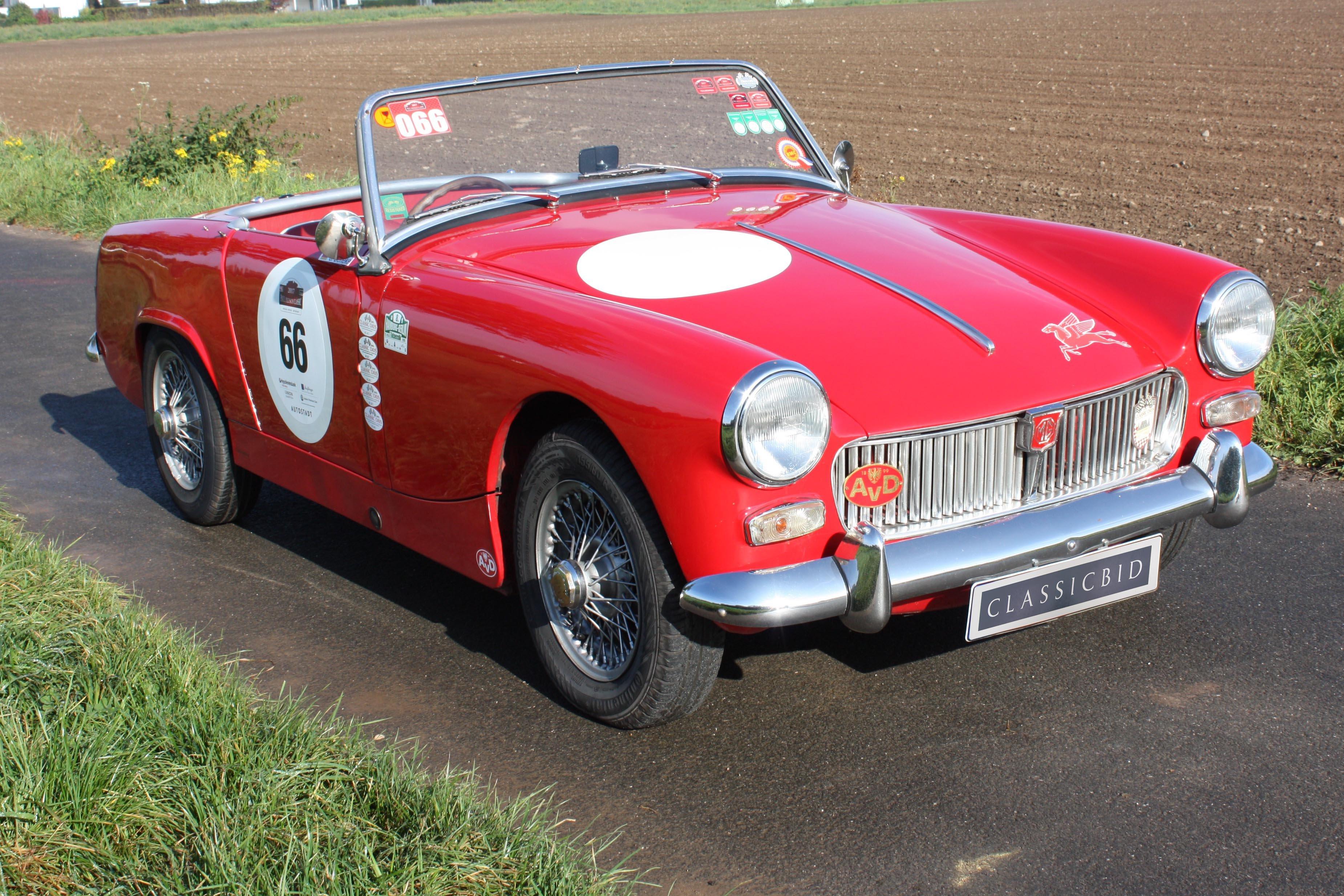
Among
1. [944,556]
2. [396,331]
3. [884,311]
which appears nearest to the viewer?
[944,556]

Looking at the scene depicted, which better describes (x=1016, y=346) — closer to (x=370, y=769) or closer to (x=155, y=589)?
(x=370, y=769)

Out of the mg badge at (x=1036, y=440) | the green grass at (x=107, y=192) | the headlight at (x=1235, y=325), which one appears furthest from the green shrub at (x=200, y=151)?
the mg badge at (x=1036, y=440)

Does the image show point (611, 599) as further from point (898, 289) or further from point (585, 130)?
point (585, 130)

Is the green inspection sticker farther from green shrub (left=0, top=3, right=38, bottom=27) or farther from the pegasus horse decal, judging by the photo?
green shrub (left=0, top=3, right=38, bottom=27)

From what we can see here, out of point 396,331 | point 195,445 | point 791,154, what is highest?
point 791,154

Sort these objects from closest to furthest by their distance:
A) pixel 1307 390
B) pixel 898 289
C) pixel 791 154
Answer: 1. pixel 898 289
2. pixel 791 154
3. pixel 1307 390

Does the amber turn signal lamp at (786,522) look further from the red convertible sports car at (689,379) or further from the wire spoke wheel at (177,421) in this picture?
the wire spoke wheel at (177,421)

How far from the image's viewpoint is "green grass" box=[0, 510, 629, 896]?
2176 millimetres

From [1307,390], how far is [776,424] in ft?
10.6

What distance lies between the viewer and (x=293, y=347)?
358cm

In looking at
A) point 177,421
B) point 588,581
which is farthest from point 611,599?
point 177,421

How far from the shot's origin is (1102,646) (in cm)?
322

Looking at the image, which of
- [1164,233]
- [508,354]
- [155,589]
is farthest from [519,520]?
[1164,233]

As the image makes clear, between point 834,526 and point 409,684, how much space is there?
48.5 inches
